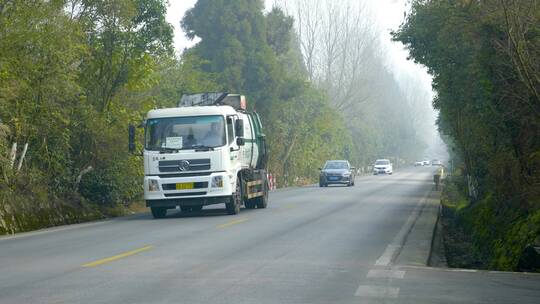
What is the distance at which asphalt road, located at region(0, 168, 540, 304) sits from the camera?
31.4ft

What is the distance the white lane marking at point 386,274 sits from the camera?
11.2 metres

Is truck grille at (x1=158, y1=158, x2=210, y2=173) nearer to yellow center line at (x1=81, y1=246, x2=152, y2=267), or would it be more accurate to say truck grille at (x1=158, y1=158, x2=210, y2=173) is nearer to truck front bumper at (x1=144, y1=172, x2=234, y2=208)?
truck front bumper at (x1=144, y1=172, x2=234, y2=208)

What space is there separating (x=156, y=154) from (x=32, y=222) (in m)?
3.60

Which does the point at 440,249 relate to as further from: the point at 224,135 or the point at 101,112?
the point at 101,112

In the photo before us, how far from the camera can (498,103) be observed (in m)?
18.8

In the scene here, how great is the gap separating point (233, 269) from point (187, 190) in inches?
459

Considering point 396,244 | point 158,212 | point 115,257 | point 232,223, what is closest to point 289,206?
point 158,212

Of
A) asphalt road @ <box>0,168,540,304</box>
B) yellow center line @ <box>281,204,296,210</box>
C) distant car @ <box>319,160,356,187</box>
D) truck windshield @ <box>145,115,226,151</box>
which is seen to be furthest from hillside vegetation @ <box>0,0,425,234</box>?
distant car @ <box>319,160,356,187</box>

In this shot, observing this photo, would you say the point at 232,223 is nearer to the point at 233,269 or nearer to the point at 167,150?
the point at 167,150

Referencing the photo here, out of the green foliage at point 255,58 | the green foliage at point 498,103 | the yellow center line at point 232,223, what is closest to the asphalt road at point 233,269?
the yellow center line at point 232,223

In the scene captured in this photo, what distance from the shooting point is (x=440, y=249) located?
16719 mm

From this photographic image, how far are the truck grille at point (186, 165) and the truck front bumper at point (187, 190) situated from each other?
0.70ft

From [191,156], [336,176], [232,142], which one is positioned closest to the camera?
[191,156]

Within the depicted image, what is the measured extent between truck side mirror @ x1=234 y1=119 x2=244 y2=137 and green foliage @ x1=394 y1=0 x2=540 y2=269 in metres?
5.91
